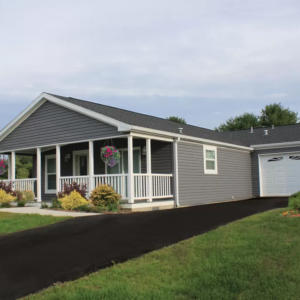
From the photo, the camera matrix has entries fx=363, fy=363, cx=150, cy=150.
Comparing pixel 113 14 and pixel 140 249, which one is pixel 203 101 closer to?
pixel 113 14

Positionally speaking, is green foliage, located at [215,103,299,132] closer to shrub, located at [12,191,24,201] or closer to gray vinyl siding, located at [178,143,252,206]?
gray vinyl siding, located at [178,143,252,206]

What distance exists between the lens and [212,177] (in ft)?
50.1

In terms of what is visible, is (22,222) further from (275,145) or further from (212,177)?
(275,145)

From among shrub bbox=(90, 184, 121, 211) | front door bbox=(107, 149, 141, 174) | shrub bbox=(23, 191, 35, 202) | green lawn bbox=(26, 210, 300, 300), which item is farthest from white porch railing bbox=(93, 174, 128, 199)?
→ green lawn bbox=(26, 210, 300, 300)

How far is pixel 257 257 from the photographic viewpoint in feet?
17.5

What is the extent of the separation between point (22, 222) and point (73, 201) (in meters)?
2.88

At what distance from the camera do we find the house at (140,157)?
12242mm

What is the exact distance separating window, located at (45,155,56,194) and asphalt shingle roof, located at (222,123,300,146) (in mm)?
9766

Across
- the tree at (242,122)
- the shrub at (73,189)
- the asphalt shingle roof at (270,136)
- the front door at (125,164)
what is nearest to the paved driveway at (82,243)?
the shrub at (73,189)

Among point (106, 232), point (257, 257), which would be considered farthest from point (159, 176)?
point (257, 257)

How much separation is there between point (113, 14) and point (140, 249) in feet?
29.7

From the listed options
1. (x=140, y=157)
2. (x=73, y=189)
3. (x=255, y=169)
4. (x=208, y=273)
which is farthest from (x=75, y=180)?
(x=255, y=169)

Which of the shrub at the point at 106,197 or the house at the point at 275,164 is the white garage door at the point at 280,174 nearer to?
the house at the point at 275,164

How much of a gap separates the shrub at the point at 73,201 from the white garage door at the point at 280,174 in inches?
406
